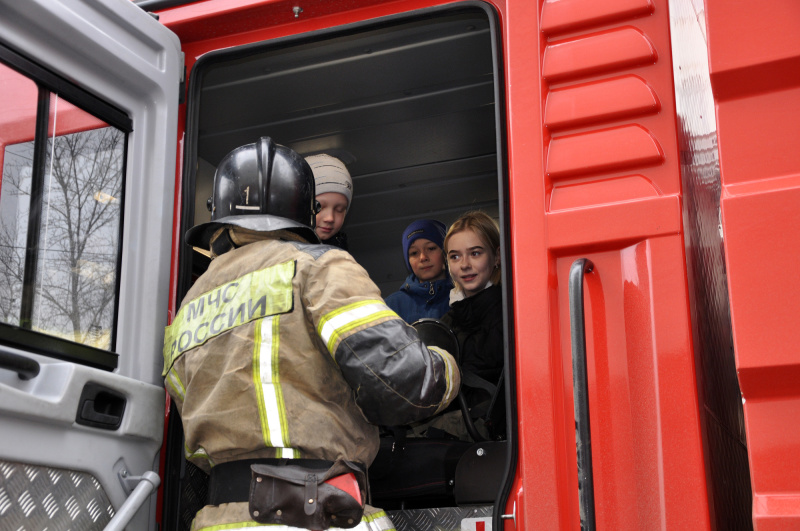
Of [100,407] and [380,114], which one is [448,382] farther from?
[380,114]

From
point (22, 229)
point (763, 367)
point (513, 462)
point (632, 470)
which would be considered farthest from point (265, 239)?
point (763, 367)

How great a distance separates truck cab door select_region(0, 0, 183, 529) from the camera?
6.02 feet

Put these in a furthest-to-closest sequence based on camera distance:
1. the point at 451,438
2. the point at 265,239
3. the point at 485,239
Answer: the point at 485,239 < the point at 451,438 < the point at 265,239

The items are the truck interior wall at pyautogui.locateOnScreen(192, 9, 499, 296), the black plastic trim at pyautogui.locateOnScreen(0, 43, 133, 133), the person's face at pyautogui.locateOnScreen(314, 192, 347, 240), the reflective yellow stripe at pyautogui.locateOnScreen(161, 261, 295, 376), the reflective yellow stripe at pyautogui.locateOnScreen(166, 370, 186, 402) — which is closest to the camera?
the black plastic trim at pyautogui.locateOnScreen(0, 43, 133, 133)

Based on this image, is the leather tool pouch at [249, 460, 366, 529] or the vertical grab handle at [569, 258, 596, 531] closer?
the vertical grab handle at [569, 258, 596, 531]

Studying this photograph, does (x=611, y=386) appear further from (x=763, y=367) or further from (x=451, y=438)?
(x=451, y=438)

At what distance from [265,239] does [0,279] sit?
2.26 ft

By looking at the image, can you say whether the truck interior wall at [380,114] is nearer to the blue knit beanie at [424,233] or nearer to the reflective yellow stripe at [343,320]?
the blue knit beanie at [424,233]

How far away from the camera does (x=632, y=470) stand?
1.71 meters

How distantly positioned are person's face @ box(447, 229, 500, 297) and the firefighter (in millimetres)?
1019

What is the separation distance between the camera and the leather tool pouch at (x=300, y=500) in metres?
1.88

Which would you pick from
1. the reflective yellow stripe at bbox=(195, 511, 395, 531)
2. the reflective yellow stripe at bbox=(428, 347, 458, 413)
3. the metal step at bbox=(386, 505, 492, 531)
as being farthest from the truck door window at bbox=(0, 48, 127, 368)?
the metal step at bbox=(386, 505, 492, 531)

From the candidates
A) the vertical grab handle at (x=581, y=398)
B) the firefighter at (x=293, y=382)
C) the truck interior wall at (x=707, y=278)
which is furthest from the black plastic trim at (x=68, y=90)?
the truck interior wall at (x=707, y=278)

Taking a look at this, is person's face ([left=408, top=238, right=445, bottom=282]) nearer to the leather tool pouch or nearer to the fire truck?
the fire truck
